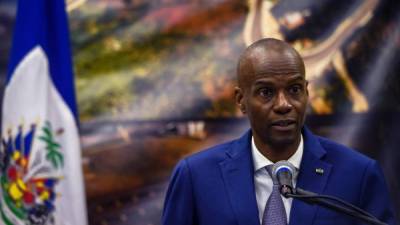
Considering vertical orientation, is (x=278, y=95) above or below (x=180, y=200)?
above

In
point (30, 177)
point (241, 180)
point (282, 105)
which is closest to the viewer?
point (282, 105)

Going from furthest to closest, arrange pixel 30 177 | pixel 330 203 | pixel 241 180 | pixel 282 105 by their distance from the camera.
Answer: pixel 30 177 → pixel 241 180 → pixel 282 105 → pixel 330 203

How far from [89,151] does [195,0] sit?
0.87 meters

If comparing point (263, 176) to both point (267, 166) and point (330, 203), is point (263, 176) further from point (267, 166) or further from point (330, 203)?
point (330, 203)

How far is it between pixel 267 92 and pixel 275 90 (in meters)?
0.03

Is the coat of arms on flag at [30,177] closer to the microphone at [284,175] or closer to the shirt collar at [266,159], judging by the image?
the shirt collar at [266,159]

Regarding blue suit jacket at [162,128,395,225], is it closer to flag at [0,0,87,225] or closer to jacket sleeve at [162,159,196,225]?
jacket sleeve at [162,159,196,225]

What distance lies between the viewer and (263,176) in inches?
83.5

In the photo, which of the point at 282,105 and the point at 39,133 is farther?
the point at 39,133

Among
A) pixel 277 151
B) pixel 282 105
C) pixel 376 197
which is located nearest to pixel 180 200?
pixel 277 151

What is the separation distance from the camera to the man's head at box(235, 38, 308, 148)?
6.58 feet

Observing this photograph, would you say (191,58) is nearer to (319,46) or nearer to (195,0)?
(195,0)

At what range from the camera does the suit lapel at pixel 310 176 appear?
2.00 m

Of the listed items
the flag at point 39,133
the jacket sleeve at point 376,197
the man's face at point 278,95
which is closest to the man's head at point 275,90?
the man's face at point 278,95
